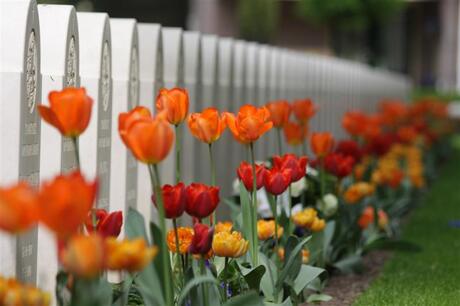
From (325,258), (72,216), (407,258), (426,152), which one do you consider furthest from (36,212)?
(426,152)

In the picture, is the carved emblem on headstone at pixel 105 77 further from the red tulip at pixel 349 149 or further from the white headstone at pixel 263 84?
the white headstone at pixel 263 84

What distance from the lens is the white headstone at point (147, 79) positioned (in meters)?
5.74

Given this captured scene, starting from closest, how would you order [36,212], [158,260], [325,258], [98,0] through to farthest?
[36,212]
[158,260]
[325,258]
[98,0]

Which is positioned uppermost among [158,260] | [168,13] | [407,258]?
[168,13]

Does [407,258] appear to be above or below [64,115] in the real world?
below

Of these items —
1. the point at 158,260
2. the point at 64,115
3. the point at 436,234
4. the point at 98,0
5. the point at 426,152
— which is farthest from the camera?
the point at 98,0

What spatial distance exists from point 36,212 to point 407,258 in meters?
4.64

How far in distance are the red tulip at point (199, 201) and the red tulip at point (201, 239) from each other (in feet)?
0.12

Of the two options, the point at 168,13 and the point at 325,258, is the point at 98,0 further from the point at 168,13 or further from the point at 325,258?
the point at 325,258

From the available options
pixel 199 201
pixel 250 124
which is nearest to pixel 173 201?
pixel 199 201

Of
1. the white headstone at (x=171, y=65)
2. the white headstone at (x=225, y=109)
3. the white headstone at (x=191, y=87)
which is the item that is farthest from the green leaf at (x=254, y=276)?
the white headstone at (x=225, y=109)

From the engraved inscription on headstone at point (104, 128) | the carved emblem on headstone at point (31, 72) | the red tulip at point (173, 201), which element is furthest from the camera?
the engraved inscription on headstone at point (104, 128)

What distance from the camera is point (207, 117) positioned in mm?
3492

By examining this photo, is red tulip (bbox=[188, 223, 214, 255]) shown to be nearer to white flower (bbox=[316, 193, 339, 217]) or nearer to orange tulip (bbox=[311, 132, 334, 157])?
orange tulip (bbox=[311, 132, 334, 157])
